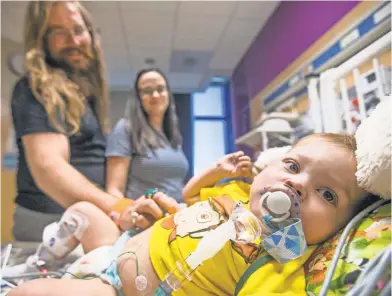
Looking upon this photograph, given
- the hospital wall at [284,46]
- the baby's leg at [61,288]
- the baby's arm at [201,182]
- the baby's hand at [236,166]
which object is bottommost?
the baby's leg at [61,288]

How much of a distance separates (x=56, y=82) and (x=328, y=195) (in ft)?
2.86

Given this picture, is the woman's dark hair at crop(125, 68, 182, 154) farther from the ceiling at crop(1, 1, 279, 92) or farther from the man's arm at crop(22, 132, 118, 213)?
the ceiling at crop(1, 1, 279, 92)

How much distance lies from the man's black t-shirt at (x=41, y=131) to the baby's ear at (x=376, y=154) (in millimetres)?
803

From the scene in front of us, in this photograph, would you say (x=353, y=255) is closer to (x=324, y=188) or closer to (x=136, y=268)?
(x=324, y=188)

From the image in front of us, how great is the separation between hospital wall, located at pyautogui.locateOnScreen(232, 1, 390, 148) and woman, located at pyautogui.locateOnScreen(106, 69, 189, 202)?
2.73 ft

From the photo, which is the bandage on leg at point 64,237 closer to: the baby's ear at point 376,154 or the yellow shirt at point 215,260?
the yellow shirt at point 215,260

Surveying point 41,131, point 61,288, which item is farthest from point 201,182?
point 41,131

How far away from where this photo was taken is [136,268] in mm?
587

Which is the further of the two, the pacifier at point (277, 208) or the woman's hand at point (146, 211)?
the woman's hand at point (146, 211)

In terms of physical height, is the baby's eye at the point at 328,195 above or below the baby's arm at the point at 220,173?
below

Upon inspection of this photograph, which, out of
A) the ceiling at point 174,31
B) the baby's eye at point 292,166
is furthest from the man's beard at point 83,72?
the ceiling at point 174,31

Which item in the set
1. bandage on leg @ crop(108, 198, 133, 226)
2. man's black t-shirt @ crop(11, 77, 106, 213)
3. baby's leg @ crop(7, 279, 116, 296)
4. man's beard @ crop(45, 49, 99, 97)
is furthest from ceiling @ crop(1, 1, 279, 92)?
baby's leg @ crop(7, 279, 116, 296)

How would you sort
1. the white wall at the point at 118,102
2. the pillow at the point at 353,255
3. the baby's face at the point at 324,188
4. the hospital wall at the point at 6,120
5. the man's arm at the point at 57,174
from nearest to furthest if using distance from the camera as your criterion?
1. the pillow at the point at 353,255
2. the baby's face at the point at 324,188
3. the man's arm at the point at 57,174
4. the hospital wall at the point at 6,120
5. the white wall at the point at 118,102

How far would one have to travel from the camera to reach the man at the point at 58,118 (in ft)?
3.17
